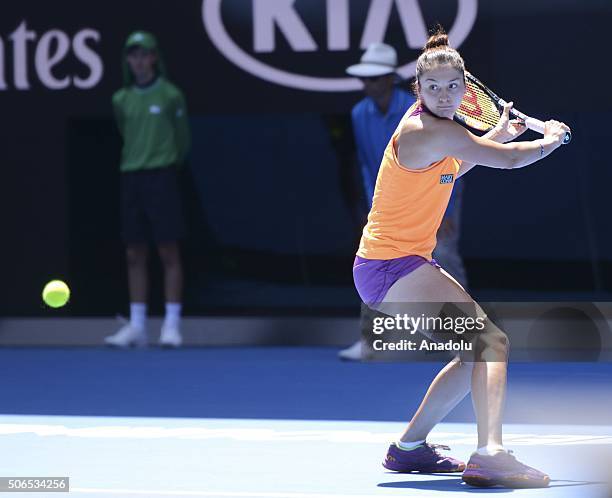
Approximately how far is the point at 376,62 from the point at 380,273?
4285mm

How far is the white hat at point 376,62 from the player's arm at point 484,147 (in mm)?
4090

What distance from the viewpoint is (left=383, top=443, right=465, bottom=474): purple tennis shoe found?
6074 mm

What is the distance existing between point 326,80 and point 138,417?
4.09 m

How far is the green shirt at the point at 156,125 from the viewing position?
1110cm

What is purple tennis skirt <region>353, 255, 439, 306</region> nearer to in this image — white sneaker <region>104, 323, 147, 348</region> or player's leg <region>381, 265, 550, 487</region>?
player's leg <region>381, 265, 550, 487</region>

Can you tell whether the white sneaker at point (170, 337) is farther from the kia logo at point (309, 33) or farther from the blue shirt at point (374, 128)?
the blue shirt at point (374, 128)

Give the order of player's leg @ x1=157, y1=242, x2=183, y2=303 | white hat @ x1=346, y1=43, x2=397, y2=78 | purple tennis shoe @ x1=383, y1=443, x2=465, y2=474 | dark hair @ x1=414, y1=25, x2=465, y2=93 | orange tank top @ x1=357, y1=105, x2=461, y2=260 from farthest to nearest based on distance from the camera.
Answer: player's leg @ x1=157, y1=242, x2=183, y2=303 → white hat @ x1=346, y1=43, x2=397, y2=78 → purple tennis shoe @ x1=383, y1=443, x2=465, y2=474 → orange tank top @ x1=357, y1=105, x2=461, y2=260 → dark hair @ x1=414, y1=25, x2=465, y2=93

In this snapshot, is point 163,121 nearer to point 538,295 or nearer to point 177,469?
point 538,295

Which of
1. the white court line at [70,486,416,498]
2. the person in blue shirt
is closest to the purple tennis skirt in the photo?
the white court line at [70,486,416,498]

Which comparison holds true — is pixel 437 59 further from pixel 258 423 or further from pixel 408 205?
pixel 258 423

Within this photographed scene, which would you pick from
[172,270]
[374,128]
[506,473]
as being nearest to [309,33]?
[374,128]

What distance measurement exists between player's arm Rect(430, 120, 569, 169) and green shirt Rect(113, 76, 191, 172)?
5.53 m

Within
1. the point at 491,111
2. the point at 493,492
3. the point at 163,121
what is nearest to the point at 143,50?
the point at 163,121

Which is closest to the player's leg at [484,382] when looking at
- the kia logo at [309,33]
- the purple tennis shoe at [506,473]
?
the purple tennis shoe at [506,473]
